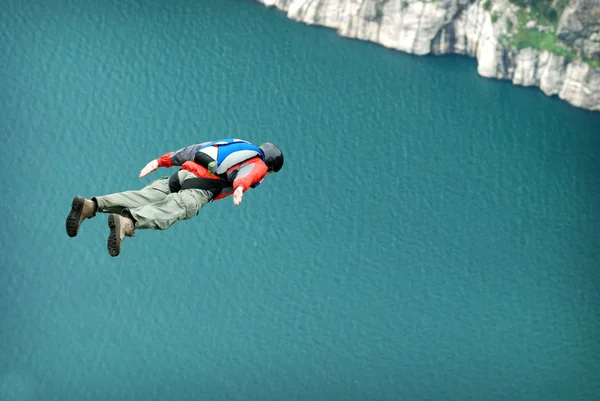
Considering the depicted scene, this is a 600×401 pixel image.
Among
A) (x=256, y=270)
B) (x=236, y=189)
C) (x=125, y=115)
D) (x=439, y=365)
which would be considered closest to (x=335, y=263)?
(x=256, y=270)

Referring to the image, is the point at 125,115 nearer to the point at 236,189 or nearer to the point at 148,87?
the point at 148,87

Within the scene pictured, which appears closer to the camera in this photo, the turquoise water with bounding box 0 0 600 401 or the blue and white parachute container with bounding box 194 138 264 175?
the blue and white parachute container with bounding box 194 138 264 175

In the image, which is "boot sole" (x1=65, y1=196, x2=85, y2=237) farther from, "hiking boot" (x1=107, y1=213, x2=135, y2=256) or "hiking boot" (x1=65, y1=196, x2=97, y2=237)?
"hiking boot" (x1=107, y1=213, x2=135, y2=256)

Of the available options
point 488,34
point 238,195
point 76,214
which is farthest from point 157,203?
point 488,34

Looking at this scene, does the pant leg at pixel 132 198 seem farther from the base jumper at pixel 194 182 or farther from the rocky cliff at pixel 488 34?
the rocky cliff at pixel 488 34

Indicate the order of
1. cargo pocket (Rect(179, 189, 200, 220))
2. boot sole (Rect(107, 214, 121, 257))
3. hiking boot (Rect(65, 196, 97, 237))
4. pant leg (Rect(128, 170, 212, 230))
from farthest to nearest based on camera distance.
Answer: cargo pocket (Rect(179, 189, 200, 220)) < pant leg (Rect(128, 170, 212, 230)) < hiking boot (Rect(65, 196, 97, 237)) < boot sole (Rect(107, 214, 121, 257))

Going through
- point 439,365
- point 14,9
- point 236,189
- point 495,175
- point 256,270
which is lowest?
point 439,365

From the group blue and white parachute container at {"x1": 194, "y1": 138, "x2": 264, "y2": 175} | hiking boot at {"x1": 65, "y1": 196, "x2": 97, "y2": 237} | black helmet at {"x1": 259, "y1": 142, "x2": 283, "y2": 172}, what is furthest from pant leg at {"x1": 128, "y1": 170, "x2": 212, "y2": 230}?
black helmet at {"x1": 259, "y1": 142, "x2": 283, "y2": 172}
